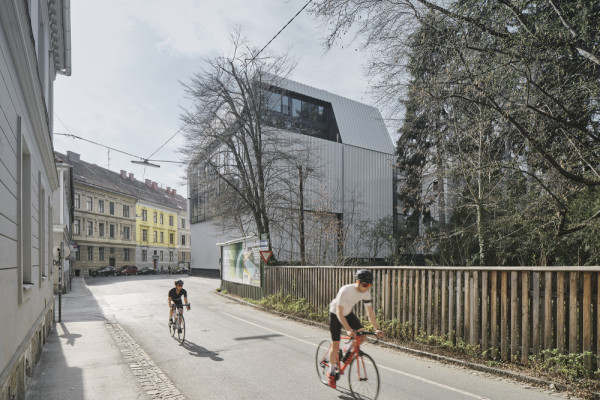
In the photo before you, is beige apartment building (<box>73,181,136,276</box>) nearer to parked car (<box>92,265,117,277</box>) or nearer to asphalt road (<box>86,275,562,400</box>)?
parked car (<box>92,265,117,277</box>)

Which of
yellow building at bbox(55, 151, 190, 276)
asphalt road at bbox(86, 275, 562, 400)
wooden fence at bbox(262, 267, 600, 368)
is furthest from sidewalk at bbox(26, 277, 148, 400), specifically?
yellow building at bbox(55, 151, 190, 276)

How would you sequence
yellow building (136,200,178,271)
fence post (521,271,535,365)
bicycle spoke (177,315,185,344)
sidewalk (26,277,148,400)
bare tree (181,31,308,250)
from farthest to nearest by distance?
yellow building (136,200,178,271) → bare tree (181,31,308,250) → bicycle spoke (177,315,185,344) → fence post (521,271,535,365) → sidewalk (26,277,148,400)

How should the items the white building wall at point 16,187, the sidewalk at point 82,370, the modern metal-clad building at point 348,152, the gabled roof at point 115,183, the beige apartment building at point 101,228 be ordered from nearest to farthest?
the white building wall at point 16,187 < the sidewalk at point 82,370 < the modern metal-clad building at point 348,152 < the beige apartment building at point 101,228 < the gabled roof at point 115,183

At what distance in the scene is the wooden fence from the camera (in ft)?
21.6

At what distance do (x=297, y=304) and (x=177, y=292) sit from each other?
5.20m

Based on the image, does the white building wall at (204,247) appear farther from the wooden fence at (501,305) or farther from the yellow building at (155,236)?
the wooden fence at (501,305)

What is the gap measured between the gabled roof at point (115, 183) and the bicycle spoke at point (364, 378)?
47719 mm

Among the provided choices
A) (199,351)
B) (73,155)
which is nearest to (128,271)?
(73,155)

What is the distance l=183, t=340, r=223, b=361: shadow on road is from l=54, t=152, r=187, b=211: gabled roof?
4293 centimetres

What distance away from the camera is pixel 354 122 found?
4050 centimetres

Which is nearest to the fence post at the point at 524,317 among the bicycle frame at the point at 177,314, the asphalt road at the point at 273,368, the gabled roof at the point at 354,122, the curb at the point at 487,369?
the curb at the point at 487,369

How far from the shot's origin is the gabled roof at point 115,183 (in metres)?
56.5

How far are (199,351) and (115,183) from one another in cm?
6116

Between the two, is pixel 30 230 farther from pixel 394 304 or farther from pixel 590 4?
pixel 590 4
